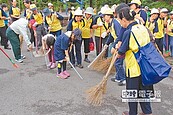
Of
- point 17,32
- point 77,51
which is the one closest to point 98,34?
point 77,51

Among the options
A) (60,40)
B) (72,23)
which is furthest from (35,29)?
(60,40)

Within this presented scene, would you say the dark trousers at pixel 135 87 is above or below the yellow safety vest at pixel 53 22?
below

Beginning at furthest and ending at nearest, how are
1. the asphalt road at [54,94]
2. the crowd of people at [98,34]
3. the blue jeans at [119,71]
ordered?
the blue jeans at [119,71] → the asphalt road at [54,94] → the crowd of people at [98,34]

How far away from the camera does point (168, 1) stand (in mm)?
12836

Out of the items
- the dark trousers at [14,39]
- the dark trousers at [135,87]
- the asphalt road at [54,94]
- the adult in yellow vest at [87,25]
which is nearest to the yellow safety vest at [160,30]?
the asphalt road at [54,94]

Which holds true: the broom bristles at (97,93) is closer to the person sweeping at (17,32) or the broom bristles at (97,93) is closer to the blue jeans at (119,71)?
the blue jeans at (119,71)

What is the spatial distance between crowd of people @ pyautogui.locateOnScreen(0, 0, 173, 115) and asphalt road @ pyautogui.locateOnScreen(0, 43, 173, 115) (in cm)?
38

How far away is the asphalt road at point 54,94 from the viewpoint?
394 centimetres

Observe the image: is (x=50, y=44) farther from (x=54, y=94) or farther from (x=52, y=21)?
(x=52, y=21)

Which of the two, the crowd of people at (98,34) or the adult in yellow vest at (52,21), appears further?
the adult in yellow vest at (52,21)

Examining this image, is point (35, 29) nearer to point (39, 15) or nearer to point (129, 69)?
point (39, 15)

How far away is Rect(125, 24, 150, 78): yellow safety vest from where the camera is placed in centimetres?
310

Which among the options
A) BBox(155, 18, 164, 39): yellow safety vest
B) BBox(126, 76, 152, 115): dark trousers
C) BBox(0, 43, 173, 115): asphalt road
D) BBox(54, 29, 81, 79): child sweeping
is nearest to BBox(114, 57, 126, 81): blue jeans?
BBox(0, 43, 173, 115): asphalt road

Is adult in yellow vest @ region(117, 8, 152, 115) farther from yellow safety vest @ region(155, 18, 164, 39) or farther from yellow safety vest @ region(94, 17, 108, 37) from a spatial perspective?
yellow safety vest @ region(155, 18, 164, 39)
